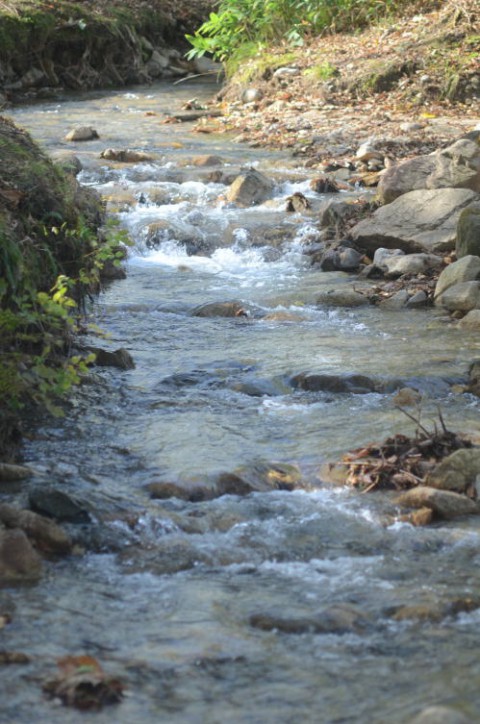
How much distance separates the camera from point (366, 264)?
9.45m

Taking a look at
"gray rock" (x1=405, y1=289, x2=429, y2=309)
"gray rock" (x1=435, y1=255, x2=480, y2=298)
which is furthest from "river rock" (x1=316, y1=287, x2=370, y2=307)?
"gray rock" (x1=435, y1=255, x2=480, y2=298)

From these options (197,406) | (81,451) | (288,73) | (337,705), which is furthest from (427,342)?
(288,73)

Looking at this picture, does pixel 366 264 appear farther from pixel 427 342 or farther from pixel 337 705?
pixel 337 705

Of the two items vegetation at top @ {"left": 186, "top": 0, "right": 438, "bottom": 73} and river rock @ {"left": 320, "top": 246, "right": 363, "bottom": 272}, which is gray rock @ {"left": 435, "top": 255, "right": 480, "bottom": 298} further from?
vegetation at top @ {"left": 186, "top": 0, "right": 438, "bottom": 73}

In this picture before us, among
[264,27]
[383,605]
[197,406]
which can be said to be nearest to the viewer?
[383,605]

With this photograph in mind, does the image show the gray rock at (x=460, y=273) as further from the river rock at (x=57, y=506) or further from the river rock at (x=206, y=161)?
the river rock at (x=206, y=161)

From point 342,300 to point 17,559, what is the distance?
479 cm

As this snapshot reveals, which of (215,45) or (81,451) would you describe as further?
(215,45)

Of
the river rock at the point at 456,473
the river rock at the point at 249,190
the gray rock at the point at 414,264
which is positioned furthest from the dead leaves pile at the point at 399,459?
the river rock at the point at 249,190

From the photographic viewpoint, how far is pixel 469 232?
8578 mm

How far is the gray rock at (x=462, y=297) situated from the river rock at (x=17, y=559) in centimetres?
466

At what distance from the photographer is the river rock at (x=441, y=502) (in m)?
4.76

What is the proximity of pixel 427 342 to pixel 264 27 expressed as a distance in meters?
11.7

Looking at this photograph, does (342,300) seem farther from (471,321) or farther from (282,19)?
(282,19)
